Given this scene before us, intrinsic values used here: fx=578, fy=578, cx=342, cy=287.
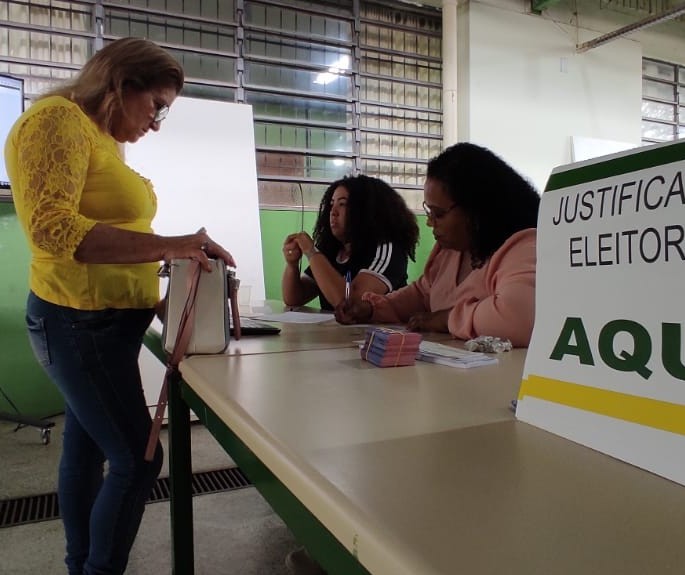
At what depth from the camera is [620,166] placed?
1.88 feet

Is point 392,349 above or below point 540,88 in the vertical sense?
below

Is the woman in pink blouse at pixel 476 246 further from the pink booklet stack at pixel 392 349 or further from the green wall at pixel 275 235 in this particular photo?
the green wall at pixel 275 235

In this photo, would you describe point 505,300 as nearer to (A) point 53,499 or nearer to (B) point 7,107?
(A) point 53,499

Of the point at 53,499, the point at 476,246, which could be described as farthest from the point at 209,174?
the point at 476,246

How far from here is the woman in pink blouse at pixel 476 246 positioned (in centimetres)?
126

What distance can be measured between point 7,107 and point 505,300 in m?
2.61

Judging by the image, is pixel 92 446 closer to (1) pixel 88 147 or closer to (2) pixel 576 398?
(1) pixel 88 147

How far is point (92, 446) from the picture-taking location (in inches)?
51.7

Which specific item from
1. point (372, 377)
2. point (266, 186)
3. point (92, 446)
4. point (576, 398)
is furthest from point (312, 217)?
point (576, 398)

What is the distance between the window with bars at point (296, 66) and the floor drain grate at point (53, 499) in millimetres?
2062

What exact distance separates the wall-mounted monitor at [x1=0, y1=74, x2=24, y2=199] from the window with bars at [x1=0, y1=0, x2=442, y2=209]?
19.1 inches

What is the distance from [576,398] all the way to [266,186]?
11.3 feet

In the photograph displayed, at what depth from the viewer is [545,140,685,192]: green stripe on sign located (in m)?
0.53

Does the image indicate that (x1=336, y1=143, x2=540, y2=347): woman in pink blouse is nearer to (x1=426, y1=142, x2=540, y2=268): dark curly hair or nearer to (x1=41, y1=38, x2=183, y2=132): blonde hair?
(x1=426, y1=142, x2=540, y2=268): dark curly hair
